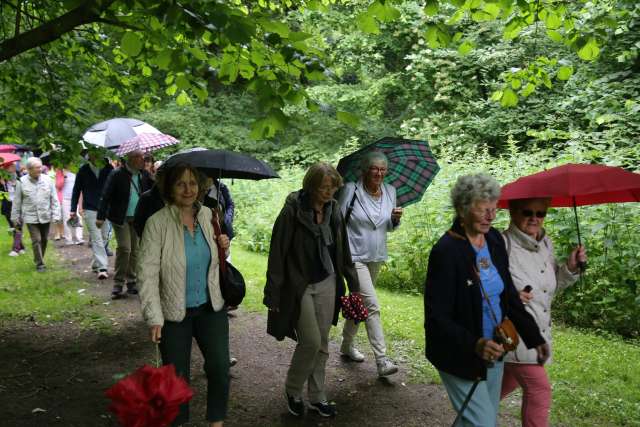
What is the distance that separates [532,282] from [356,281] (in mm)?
1715

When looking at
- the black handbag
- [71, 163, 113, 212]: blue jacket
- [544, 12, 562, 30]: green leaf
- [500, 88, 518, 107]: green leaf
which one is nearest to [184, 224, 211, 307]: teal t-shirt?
the black handbag

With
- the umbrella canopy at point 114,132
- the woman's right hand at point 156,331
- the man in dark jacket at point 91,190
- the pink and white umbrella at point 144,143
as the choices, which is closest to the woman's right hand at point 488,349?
the woman's right hand at point 156,331

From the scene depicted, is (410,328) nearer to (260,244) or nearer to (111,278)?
(111,278)

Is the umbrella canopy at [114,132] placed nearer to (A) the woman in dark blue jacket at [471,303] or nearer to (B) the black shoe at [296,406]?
(B) the black shoe at [296,406]

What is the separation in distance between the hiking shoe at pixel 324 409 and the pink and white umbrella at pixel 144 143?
4.69 meters

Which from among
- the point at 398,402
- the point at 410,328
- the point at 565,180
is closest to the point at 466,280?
the point at 565,180

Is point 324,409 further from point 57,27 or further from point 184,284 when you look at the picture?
point 57,27

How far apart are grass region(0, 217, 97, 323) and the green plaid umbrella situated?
436 cm

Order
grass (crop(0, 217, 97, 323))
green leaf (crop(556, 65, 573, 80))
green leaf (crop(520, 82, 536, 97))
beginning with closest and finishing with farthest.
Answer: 1. green leaf (crop(556, 65, 573, 80))
2. green leaf (crop(520, 82, 536, 97))
3. grass (crop(0, 217, 97, 323))

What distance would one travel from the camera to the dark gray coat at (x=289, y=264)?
4.58 m

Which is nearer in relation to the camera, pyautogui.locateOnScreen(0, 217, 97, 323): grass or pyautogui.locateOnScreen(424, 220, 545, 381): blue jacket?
pyautogui.locateOnScreen(424, 220, 545, 381): blue jacket

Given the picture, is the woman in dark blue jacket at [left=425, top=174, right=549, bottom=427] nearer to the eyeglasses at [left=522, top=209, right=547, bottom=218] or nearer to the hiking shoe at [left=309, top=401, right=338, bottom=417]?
the eyeglasses at [left=522, top=209, right=547, bottom=218]

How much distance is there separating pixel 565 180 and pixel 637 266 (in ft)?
13.9

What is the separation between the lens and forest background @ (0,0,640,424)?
4.29m
